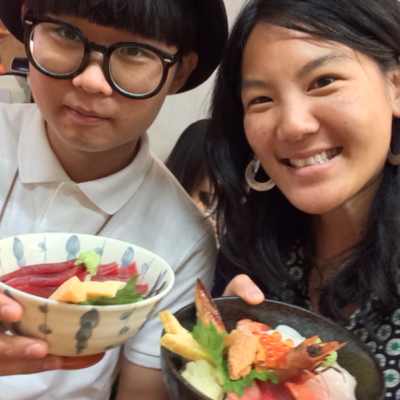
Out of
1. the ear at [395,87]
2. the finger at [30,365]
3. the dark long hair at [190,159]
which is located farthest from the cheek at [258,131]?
the dark long hair at [190,159]

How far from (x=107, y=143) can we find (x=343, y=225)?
31.6 inches

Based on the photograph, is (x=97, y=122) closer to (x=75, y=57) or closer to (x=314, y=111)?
(x=75, y=57)

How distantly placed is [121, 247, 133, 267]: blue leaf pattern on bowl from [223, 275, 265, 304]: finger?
0.87 ft

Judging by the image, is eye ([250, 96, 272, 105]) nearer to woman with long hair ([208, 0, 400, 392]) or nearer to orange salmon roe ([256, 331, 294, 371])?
woman with long hair ([208, 0, 400, 392])

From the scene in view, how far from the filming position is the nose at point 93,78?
945 mm

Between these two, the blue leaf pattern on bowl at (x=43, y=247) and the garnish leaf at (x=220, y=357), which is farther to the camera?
the blue leaf pattern on bowl at (x=43, y=247)

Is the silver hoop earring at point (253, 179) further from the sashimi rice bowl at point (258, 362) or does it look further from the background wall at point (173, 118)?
the background wall at point (173, 118)

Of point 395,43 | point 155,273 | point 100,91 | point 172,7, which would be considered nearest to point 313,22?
point 395,43

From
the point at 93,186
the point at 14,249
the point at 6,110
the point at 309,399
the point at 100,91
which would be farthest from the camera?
the point at 6,110

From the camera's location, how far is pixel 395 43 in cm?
101

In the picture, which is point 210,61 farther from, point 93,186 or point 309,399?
point 309,399

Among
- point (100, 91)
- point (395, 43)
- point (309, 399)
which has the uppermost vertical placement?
point (395, 43)

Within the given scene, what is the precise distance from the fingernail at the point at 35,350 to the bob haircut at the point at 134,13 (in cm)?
75

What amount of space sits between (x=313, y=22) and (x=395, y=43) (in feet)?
0.80
